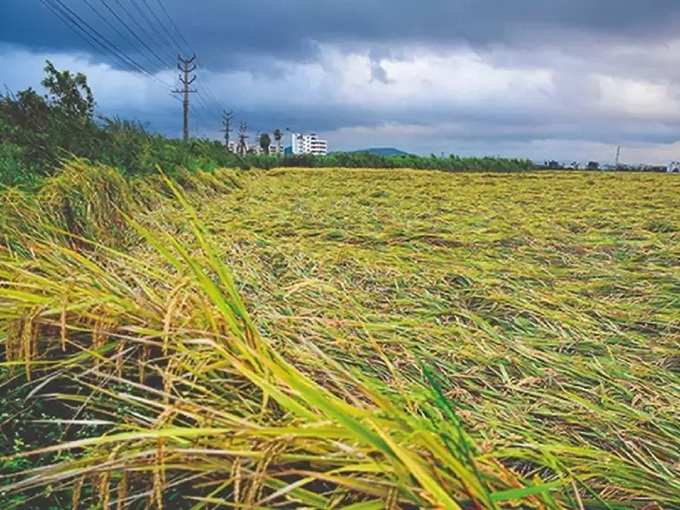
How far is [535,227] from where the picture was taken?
13.9 feet

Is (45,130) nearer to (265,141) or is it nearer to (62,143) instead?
(62,143)

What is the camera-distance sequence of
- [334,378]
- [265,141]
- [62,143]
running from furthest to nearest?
1. [265,141]
2. [62,143]
3. [334,378]

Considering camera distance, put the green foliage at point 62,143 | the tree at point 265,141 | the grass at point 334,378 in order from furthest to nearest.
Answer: the tree at point 265,141, the green foliage at point 62,143, the grass at point 334,378

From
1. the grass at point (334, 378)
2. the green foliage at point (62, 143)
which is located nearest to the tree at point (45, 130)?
the green foliage at point (62, 143)

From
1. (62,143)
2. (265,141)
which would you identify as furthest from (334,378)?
(265,141)

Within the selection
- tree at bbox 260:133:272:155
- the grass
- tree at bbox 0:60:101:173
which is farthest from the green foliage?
tree at bbox 260:133:272:155

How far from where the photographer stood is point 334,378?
1076 millimetres

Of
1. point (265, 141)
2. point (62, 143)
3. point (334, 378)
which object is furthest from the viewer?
point (265, 141)

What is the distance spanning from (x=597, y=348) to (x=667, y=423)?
453 millimetres

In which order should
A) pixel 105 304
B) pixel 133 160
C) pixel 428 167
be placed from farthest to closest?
pixel 428 167
pixel 133 160
pixel 105 304

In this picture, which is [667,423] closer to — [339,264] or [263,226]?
[339,264]

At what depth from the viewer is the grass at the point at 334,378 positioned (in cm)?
87

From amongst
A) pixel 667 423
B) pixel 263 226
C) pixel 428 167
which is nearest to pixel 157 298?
pixel 667 423

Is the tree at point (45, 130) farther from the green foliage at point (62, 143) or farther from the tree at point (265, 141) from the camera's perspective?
the tree at point (265, 141)
